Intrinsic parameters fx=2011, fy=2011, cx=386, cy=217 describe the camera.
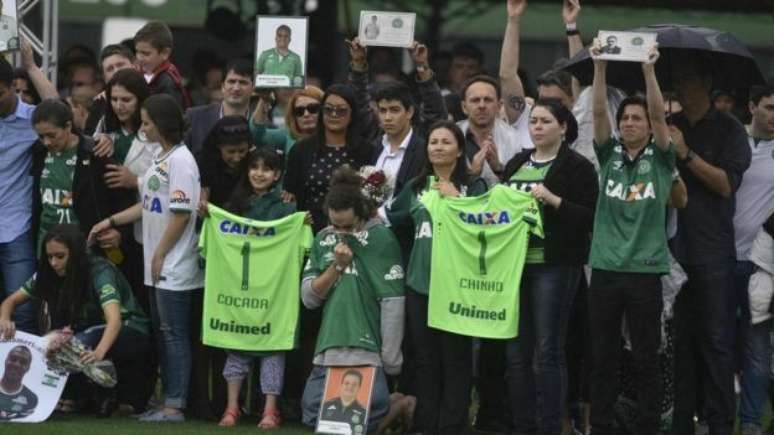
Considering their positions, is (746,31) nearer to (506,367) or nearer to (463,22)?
(463,22)

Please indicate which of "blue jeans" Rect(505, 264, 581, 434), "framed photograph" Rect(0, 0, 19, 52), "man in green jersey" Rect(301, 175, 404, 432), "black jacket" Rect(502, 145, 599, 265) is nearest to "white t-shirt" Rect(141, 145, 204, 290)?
"man in green jersey" Rect(301, 175, 404, 432)

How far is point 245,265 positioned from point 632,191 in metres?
2.49

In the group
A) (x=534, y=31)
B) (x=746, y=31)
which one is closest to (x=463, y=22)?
(x=534, y=31)

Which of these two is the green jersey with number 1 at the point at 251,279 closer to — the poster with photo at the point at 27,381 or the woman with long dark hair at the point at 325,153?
the woman with long dark hair at the point at 325,153

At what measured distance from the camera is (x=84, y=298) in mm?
12133

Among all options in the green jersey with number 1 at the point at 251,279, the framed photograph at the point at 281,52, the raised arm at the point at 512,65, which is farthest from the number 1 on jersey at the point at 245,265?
the raised arm at the point at 512,65

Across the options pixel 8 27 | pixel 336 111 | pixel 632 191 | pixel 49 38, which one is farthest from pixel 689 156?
pixel 49 38

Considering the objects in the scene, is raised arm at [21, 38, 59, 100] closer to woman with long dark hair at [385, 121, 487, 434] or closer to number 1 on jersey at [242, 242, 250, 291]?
number 1 on jersey at [242, 242, 250, 291]

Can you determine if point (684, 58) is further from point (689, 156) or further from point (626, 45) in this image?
point (626, 45)

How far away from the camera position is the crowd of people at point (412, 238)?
11.2 metres

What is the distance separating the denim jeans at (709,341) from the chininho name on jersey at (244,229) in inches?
97.5

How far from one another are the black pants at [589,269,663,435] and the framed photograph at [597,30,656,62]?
1197mm

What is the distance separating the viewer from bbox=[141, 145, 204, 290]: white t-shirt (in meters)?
12.1

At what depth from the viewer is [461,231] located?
455 inches
